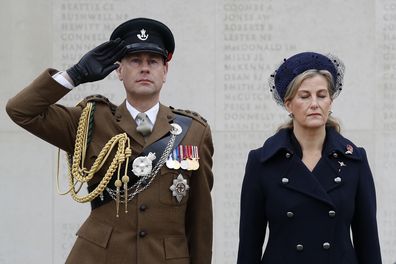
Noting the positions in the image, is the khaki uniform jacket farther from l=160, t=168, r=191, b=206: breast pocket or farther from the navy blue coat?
the navy blue coat

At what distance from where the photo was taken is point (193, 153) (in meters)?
3.79

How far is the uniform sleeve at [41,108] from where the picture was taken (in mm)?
3580

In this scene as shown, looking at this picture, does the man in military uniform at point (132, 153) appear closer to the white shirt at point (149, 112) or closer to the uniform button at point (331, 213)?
the white shirt at point (149, 112)

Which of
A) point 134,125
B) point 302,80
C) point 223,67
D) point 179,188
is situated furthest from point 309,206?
point 223,67

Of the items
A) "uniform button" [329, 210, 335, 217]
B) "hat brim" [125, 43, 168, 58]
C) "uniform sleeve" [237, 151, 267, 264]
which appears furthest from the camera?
"hat brim" [125, 43, 168, 58]

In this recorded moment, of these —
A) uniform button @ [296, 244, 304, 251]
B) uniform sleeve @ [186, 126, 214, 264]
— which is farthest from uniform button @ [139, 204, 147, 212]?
uniform button @ [296, 244, 304, 251]

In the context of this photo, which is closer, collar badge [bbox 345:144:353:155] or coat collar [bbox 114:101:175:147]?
collar badge [bbox 345:144:353:155]

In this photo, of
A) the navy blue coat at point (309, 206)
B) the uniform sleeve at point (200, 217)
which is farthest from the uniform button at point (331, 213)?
the uniform sleeve at point (200, 217)

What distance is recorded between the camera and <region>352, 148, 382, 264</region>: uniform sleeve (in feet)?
11.1

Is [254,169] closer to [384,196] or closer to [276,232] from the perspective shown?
[276,232]

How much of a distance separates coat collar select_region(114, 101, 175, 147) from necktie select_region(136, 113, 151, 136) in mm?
17

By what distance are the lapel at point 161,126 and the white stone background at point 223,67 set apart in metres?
2.46

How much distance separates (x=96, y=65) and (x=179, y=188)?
0.57m

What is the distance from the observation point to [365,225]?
134 inches
